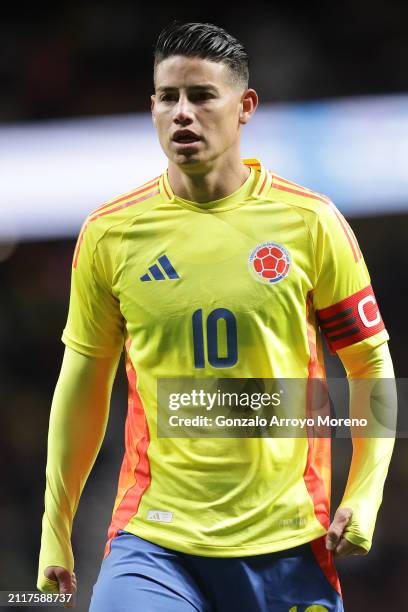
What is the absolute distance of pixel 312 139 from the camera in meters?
5.60

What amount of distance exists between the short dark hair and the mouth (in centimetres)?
22

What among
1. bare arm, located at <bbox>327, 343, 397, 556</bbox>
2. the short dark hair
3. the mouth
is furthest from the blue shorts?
the short dark hair

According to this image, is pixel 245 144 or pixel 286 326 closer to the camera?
pixel 286 326

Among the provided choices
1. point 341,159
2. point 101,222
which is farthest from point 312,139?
point 101,222

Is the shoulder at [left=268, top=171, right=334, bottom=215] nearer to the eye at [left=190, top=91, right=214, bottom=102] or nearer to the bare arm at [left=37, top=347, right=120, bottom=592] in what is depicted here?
the eye at [left=190, top=91, right=214, bottom=102]

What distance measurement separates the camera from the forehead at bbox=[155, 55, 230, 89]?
3.20 m

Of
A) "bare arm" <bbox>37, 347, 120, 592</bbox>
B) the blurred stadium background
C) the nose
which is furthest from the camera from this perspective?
the blurred stadium background

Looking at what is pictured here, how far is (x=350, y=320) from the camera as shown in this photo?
3295 millimetres

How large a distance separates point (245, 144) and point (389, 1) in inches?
57.2

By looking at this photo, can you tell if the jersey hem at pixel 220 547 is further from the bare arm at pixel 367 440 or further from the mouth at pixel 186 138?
the mouth at pixel 186 138

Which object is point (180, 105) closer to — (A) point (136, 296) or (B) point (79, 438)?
(A) point (136, 296)

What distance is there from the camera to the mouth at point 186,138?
3.17 m

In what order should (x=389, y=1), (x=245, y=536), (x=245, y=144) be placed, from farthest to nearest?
(x=389, y=1), (x=245, y=144), (x=245, y=536)

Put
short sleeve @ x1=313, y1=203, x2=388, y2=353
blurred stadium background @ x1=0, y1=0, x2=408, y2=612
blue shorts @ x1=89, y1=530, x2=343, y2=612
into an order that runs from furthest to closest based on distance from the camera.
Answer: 1. blurred stadium background @ x1=0, y1=0, x2=408, y2=612
2. short sleeve @ x1=313, y1=203, x2=388, y2=353
3. blue shorts @ x1=89, y1=530, x2=343, y2=612
